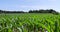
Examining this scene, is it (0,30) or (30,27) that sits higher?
(0,30)

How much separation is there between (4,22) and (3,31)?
9.22ft

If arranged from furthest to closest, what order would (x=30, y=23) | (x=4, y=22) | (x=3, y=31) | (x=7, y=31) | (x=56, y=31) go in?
(x=4, y=22) → (x=30, y=23) → (x=3, y=31) → (x=7, y=31) → (x=56, y=31)

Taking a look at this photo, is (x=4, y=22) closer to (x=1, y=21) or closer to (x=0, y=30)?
(x=1, y=21)

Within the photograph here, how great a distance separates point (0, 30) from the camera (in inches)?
139

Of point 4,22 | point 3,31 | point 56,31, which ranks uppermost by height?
point 56,31

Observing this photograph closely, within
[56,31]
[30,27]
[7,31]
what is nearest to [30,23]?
[30,27]

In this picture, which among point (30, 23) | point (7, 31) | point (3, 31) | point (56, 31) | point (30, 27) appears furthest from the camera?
point (30, 27)

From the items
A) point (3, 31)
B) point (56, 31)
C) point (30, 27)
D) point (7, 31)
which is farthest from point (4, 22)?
point (56, 31)

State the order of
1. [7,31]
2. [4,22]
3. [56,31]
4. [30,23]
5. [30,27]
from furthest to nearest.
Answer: [4,22] → [30,27] → [30,23] → [7,31] → [56,31]

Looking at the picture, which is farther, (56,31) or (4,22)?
(4,22)

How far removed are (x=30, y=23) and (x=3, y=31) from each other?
1488mm

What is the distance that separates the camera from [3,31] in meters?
3.76

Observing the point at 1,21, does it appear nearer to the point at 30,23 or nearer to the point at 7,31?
the point at 30,23

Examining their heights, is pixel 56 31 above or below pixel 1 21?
above
